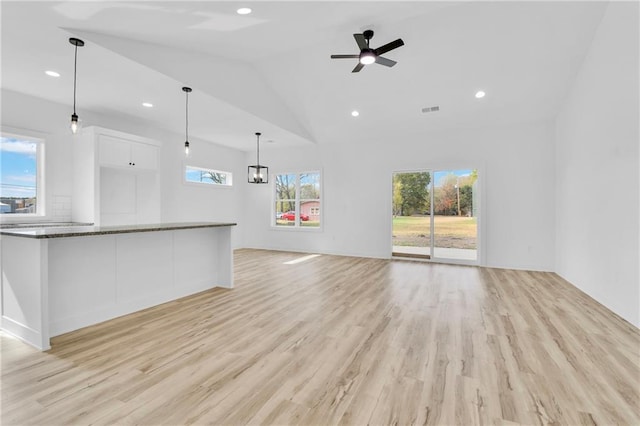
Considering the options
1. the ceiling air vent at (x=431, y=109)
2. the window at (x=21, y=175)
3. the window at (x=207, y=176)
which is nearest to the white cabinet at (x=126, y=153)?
the window at (x=21, y=175)

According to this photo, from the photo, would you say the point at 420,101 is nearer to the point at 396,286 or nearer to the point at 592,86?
the point at 592,86

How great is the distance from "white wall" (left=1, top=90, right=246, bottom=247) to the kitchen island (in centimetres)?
211

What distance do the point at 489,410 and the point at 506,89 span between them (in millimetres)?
5096

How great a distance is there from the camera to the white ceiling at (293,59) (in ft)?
10.4

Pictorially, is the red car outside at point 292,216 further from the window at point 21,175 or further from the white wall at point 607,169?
the white wall at point 607,169

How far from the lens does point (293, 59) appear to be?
494cm

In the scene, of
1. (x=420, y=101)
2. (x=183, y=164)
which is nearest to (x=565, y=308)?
(x=420, y=101)

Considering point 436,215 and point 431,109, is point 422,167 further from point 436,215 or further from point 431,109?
point 431,109

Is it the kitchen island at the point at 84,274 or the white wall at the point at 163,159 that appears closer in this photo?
the kitchen island at the point at 84,274

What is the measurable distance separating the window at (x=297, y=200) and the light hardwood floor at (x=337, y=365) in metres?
4.26

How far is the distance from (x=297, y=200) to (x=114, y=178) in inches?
168

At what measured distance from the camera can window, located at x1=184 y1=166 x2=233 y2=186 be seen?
23.3 feet

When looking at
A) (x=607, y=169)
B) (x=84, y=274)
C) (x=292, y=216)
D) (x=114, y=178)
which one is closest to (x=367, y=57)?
(x=607, y=169)

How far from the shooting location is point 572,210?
4688mm
